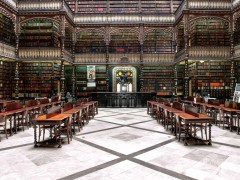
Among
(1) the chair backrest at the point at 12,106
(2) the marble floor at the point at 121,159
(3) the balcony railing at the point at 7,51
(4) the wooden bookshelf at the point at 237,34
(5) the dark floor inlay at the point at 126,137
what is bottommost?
(5) the dark floor inlay at the point at 126,137

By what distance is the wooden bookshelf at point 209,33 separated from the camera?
10922 mm

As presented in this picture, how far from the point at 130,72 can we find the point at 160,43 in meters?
2.86

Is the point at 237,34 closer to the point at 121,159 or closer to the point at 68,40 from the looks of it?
the point at 68,40

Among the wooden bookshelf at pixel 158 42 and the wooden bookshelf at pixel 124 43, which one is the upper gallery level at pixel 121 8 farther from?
the wooden bookshelf at pixel 124 43

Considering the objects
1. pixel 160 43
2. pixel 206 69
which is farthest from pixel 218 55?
pixel 160 43

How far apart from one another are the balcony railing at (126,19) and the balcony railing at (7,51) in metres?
4.39

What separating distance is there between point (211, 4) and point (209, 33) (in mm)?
1610

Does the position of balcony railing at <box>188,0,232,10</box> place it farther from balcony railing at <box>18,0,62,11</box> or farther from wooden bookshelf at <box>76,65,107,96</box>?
balcony railing at <box>18,0,62,11</box>

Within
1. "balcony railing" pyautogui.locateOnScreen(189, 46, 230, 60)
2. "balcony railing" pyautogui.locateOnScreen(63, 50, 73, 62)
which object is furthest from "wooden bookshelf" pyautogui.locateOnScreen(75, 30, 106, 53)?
"balcony railing" pyautogui.locateOnScreen(189, 46, 230, 60)

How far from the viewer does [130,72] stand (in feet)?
41.8

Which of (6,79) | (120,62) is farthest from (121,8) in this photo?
(6,79)

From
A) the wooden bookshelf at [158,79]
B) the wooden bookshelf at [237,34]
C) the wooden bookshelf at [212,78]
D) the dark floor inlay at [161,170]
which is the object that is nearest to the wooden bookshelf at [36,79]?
the wooden bookshelf at [158,79]

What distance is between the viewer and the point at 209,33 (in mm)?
11039

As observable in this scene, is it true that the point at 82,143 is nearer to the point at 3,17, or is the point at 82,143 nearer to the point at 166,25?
the point at 3,17
